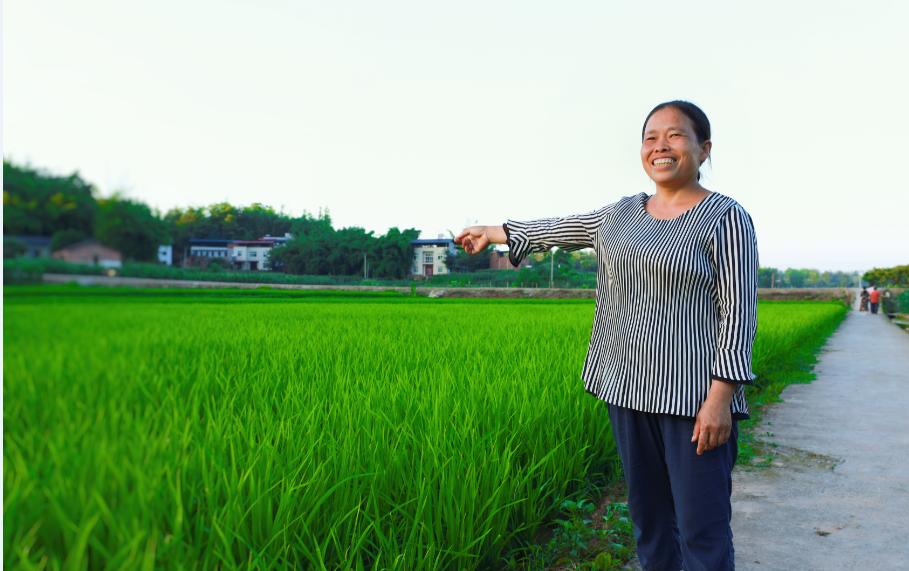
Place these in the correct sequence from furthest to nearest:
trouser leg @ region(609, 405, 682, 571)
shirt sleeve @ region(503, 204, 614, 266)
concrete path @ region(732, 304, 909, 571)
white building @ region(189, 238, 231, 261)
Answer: concrete path @ region(732, 304, 909, 571)
shirt sleeve @ region(503, 204, 614, 266)
trouser leg @ region(609, 405, 682, 571)
white building @ region(189, 238, 231, 261)

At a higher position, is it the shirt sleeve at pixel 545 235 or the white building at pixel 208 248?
the shirt sleeve at pixel 545 235

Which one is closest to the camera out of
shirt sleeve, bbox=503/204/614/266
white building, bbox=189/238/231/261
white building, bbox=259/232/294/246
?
white building, bbox=189/238/231/261

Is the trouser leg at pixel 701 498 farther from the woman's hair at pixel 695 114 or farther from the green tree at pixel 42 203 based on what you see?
the green tree at pixel 42 203

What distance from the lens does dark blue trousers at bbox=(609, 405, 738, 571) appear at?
1623 mm

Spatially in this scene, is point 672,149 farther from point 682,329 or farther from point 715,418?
point 715,418

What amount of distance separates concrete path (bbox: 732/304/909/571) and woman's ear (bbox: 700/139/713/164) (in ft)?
4.51

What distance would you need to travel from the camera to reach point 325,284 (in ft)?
4.38

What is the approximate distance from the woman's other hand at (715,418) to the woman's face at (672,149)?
50cm

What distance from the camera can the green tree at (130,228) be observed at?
63cm

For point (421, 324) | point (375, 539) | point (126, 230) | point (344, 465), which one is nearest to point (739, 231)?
point (344, 465)

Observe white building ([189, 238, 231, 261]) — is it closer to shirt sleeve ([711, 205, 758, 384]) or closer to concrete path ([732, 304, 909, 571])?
shirt sleeve ([711, 205, 758, 384])

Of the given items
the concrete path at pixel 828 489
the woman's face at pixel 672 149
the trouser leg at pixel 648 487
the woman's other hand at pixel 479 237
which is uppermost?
the woman's face at pixel 672 149

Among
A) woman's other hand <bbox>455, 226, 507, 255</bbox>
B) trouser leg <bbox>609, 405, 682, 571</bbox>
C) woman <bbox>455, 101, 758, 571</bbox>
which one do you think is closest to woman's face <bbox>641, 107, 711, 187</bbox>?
woman <bbox>455, 101, 758, 571</bbox>

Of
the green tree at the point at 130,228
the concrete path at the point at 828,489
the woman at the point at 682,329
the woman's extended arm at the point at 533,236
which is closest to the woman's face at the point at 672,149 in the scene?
the woman at the point at 682,329
